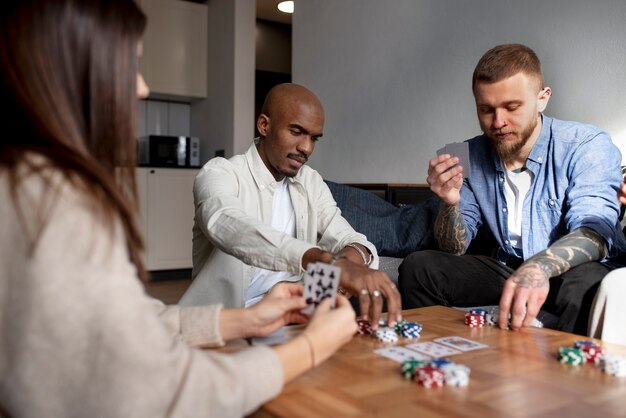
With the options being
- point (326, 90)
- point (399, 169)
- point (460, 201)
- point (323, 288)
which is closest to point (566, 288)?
point (460, 201)

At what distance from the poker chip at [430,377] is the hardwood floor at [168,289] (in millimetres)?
3595

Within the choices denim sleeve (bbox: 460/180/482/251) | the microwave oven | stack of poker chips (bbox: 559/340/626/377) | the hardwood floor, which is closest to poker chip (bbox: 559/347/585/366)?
stack of poker chips (bbox: 559/340/626/377)

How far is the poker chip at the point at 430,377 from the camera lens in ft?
3.08

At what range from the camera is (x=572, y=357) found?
3.61 feet

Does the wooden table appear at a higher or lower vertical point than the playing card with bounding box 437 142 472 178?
lower

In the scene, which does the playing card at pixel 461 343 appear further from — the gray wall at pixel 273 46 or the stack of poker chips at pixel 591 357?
the gray wall at pixel 273 46

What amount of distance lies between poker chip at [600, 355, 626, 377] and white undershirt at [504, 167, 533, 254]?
1.13 m

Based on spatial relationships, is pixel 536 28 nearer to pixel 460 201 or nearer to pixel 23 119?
pixel 460 201

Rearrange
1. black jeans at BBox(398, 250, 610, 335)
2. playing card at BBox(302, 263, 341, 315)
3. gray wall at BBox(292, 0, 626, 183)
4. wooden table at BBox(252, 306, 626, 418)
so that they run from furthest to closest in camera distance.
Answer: gray wall at BBox(292, 0, 626, 183) → black jeans at BBox(398, 250, 610, 335) → playing card at BBox(302, 263, 341, 315) → wooden table at BBox(252, 306, 626, 418)

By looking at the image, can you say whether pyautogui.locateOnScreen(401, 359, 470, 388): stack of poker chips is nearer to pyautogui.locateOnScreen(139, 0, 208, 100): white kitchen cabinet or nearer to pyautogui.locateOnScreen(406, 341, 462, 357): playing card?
pyautogui.locateOnScreen(406, 341, 462, 357): playing card

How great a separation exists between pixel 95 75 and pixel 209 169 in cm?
121

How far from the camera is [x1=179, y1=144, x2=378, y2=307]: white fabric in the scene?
1520 millimetres

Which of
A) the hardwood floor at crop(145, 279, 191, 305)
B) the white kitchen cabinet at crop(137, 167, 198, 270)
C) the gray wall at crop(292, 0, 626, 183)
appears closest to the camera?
the gray wall at crop(292, 0, 626, 183)

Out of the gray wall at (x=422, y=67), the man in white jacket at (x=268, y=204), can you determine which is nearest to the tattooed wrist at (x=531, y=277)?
the man in white jacket at (x=268, y=204)
